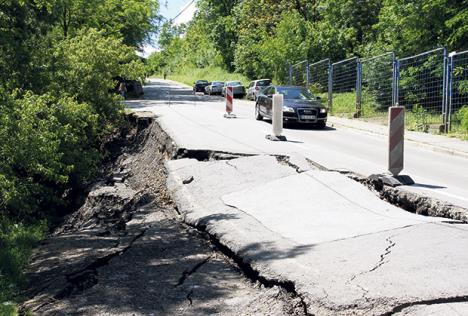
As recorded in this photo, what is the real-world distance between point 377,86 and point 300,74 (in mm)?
12992

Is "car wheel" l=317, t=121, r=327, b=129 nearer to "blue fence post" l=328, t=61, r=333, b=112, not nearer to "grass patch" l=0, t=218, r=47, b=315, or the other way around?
"blue fence post" l=328, t=61, r=333, b=112

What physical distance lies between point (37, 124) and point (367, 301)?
10.2 m

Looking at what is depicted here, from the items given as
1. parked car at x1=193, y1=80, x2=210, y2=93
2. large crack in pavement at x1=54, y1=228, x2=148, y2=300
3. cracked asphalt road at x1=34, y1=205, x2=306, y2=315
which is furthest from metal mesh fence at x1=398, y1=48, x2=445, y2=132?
parked car at x1=193, y1=80, x2=210, y2=93

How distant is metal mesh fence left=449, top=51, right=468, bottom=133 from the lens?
17359 millimetres

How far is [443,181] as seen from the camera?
9.94 meters

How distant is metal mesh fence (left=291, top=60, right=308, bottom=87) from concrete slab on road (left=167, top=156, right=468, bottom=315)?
25.8 m

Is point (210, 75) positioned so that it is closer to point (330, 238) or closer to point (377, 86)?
point (377, 86)

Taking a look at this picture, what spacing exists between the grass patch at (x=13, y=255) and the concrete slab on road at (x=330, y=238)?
7.13 ft

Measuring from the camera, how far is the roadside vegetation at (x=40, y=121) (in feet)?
32.7

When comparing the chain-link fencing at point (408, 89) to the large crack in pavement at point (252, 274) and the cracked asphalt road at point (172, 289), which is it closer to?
the large crack in pavement at point (252, 274)

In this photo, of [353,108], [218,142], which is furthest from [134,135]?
[353,108]

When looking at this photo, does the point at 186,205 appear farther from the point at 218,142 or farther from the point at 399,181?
the point at 218,142

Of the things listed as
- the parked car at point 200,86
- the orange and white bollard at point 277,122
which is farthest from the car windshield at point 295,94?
the parked car at point 200,86

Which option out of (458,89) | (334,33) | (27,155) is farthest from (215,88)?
(27,155)
